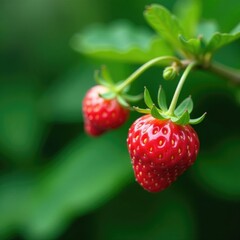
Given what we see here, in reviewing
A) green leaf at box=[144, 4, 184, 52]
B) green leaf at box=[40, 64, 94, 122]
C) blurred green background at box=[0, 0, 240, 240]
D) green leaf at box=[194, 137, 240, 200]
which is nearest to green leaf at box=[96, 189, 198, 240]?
blurred green background at box=[0, 0, 240, 240]

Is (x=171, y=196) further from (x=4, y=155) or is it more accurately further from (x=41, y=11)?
(x=41, y=11)

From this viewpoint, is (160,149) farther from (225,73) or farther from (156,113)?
(225,73)

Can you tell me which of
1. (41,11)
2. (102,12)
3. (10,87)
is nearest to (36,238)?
(10,87)

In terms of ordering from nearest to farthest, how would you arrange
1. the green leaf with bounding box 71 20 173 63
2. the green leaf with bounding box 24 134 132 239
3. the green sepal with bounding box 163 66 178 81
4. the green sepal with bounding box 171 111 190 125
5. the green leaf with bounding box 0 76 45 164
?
the green sepal with bounding box 171 111 190 125, the green sepal with bounding box 163 66 178 81, the green leaf with bounding box 71 20 173 63, the green leaf with bounding box 24 134 132 239, the green leaf with bounding box 0 76 45 164

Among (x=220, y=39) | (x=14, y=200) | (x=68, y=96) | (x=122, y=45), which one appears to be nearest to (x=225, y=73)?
(x=220, y=39)

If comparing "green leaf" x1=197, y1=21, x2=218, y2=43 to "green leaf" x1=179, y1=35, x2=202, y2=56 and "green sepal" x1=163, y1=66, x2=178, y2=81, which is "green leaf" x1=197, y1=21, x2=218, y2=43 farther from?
"green sepal" x1=163, y1=66, x2=178, y2=81

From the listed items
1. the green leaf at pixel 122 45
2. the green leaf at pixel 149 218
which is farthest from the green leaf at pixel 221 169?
the green leaf at pixel 122 45
